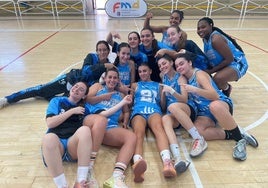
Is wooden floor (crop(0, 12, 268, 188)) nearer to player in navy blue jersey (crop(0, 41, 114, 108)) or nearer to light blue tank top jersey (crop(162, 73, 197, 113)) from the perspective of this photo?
player in navy blue jersey (crop(0, 41, 114, 108))

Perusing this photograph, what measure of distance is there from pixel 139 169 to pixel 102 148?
61 centimetres

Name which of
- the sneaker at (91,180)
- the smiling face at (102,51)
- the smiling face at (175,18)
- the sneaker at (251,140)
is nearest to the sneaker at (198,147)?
the sneaker at (251,140)

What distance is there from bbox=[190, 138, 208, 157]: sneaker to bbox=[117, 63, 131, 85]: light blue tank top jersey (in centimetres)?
112

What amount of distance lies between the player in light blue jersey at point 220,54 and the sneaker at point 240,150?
0.96m

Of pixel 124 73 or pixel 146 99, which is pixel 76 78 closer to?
pixel 124 73

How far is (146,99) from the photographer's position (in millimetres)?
2748

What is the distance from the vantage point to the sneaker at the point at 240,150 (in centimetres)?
226

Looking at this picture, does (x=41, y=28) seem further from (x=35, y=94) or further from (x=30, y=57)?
(x=35, y=94)

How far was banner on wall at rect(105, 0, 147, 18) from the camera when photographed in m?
9.19

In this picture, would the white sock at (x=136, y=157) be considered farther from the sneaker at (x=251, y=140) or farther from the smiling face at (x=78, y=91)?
the sneaker at (x=251, y=140)

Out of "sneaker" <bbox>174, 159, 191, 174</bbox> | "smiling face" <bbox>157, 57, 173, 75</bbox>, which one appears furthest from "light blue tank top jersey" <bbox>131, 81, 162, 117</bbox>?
"sneaker" <bbox>174, 159, 191, 174</bbox>

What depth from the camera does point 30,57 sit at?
512 centimetres

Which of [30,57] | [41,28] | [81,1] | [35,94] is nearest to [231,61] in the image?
[35,94]

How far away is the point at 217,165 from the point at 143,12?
8.00m
